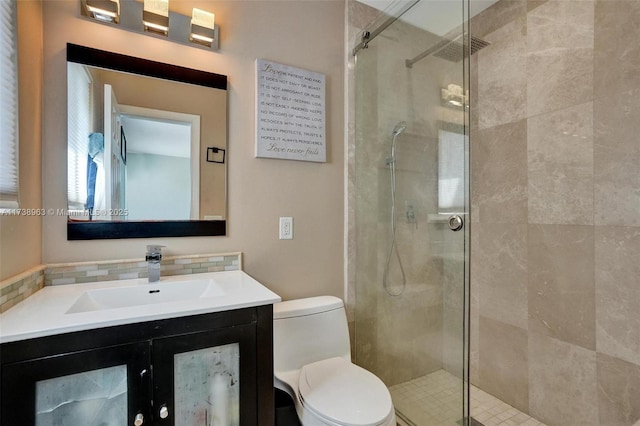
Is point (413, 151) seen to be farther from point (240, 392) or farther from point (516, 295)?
point (240, 392)

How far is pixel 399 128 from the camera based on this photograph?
1.80 meters

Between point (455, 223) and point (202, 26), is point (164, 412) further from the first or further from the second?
point (202, 26)

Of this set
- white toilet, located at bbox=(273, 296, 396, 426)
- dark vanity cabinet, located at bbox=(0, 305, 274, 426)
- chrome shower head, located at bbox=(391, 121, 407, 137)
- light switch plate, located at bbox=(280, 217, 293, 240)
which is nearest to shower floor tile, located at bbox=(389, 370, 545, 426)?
white toilet, located at bbox=(273, 296, 396, 426)

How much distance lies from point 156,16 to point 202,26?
19cm

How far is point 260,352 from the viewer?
1042 millimetres

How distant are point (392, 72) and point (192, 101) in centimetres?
113

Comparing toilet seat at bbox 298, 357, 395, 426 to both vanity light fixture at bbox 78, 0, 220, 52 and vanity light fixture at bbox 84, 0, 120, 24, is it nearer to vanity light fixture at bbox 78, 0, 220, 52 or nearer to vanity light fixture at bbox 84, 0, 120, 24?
vanity light fixture at bbox 78, 0, 220, 52

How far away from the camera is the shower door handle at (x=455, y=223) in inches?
57.1

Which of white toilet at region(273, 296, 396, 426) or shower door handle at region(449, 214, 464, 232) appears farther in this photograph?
shower door handle at region(449, 214, 464, 232)

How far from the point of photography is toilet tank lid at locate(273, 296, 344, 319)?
1.49 m

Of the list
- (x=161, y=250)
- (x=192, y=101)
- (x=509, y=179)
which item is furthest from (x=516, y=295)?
(x=192, y=101)

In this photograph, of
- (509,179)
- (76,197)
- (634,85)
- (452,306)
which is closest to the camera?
(76,197)

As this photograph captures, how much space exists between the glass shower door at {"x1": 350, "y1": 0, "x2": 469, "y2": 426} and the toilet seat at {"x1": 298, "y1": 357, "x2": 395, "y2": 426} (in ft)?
1.50

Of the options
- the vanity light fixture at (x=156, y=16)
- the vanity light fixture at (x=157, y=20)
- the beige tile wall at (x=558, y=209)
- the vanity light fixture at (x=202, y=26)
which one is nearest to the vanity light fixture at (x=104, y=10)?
the vanity light fixture at (x=157, y=20)
